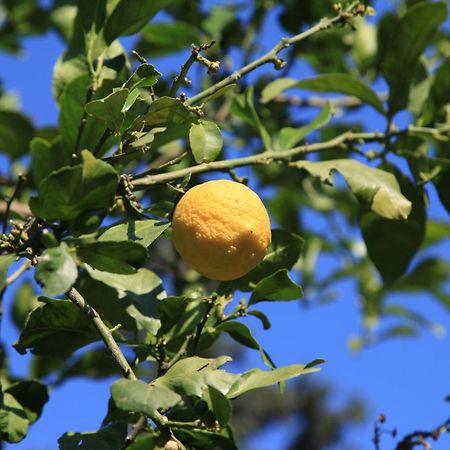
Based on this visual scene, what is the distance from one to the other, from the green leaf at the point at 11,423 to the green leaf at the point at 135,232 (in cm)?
29

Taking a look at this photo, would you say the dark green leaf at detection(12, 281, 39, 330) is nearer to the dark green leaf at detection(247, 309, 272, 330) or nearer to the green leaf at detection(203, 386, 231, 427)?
the dark green leaf at detection(247, 309, 272, 330)

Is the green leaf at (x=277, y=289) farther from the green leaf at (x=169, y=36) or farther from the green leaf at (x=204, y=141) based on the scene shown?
the green leaf at (x=169, y=36)

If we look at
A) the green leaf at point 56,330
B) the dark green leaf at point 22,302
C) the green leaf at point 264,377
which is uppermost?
the dark green leaf at point 22,302

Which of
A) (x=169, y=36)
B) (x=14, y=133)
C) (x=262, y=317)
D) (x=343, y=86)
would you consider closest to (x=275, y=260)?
(x=262, y=317)

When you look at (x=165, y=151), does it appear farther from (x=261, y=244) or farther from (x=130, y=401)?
(x=130, y=401)

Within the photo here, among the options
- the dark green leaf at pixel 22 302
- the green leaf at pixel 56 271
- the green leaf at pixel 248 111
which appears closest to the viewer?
the green leaf at pixel 56 271

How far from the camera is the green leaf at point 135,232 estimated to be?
82 centimetres

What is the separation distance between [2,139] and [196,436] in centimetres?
96

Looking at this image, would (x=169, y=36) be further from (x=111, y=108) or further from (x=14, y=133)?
(x=111, y=108)

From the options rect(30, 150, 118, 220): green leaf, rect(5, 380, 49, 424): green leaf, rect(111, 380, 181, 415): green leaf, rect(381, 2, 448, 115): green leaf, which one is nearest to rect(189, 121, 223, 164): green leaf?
rect(30, 150, 118, 220): green leaf

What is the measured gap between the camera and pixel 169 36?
1.78 m

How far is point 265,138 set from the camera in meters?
1.26

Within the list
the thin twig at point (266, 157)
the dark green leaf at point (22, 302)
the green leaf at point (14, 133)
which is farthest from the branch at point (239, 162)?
the dark green leaf at point (22, 302)

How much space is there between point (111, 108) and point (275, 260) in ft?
1.14
